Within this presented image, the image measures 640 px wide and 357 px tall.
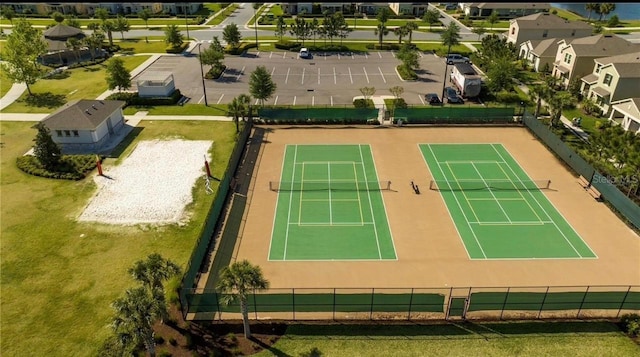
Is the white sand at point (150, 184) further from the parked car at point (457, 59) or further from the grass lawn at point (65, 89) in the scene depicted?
the parked car at point (457, 59)

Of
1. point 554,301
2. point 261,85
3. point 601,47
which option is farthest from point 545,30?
point 554,301

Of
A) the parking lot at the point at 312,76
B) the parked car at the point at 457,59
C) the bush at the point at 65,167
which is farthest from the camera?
the parked car at the point at 457,59

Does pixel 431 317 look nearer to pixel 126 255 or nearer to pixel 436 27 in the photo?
pixel 126 255

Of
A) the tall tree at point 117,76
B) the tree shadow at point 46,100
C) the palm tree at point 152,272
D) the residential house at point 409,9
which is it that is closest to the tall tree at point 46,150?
the tall tree at point 117,76

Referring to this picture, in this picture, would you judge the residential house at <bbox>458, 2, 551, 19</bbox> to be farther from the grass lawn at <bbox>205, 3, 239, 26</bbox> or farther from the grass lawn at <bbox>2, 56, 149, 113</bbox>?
the grass lawn at <bbox>2, 56, 149, 113</bbox>

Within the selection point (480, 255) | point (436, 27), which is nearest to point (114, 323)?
point (480, 255)

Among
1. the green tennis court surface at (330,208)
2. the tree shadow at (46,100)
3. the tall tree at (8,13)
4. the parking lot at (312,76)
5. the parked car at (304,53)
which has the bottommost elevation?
the green tennis court surface at (330,208)
